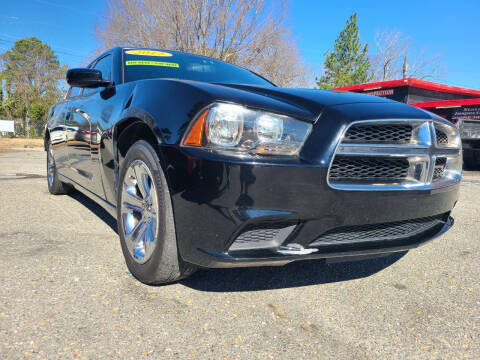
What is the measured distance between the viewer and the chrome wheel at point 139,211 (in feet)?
6.23

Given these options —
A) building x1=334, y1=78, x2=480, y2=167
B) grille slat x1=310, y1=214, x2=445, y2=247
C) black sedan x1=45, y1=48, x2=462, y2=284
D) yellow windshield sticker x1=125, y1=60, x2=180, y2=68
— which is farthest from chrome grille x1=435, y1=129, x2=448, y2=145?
building x1=334, y1=78, x2=480, y2=167

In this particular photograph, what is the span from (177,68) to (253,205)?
177 cm

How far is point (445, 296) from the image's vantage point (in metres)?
2.00

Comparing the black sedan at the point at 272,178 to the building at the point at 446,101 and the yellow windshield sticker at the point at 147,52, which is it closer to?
the yellow windshield sticker at the point at 147,52

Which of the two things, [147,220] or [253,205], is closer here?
[253,205]

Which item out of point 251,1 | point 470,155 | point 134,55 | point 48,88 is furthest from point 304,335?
point 48,88

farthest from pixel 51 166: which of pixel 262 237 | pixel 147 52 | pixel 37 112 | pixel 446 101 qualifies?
pixel 37 112

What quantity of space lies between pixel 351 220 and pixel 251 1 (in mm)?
24978

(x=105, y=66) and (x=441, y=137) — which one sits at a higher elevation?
(x=105, y=66)

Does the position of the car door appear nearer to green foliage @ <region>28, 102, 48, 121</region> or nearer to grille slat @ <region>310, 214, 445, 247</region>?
grille slat @ <region>310, 214, 445, 247</region>

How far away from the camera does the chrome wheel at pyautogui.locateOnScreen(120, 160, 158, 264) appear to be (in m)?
1.90

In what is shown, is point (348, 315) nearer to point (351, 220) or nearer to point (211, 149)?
point (351, 220)

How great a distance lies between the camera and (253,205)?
1.57 metres

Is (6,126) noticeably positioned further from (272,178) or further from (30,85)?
(272,178)
